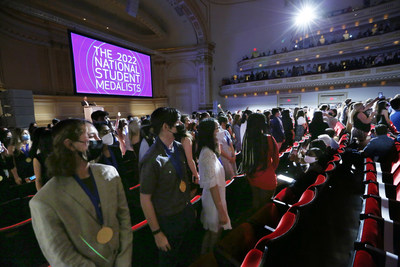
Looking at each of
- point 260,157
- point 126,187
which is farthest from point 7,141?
point 260,157

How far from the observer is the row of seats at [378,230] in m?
1.18

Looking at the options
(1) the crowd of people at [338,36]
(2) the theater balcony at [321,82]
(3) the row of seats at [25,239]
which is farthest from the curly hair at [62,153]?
(1) the crowd of people at [338,36]

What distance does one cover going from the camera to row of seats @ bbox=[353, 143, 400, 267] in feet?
3.87

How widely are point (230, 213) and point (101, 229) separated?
1998 millimetres

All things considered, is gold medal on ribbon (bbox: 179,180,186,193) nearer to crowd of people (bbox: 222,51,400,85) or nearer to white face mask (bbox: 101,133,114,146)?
white face mask (bbox: 101,133,114,146)

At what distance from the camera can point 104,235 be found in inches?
42.6

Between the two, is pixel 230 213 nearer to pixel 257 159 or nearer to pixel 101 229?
pixel 257 159

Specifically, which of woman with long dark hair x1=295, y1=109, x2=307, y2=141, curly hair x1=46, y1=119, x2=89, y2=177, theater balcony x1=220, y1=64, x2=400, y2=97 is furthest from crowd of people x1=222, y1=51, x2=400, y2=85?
curly hair x1=46, y1=119, x2=89, y2=177

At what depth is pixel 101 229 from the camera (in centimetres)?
108

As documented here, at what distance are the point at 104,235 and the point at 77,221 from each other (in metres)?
0.17

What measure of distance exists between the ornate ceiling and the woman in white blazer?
986 cm

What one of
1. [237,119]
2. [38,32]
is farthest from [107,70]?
[237,119]

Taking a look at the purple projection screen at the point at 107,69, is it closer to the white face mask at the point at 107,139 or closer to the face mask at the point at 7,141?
the face mask at the point at 7,141

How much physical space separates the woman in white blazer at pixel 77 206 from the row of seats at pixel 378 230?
58.6 inches
